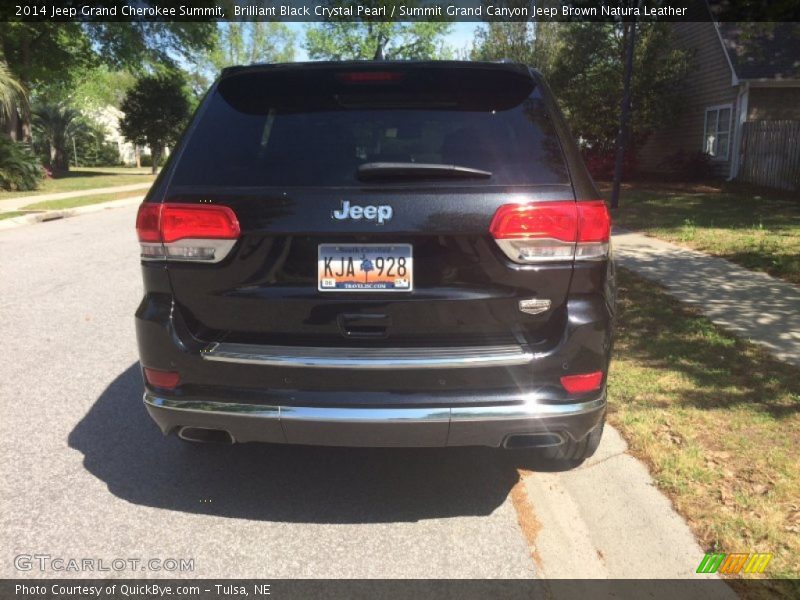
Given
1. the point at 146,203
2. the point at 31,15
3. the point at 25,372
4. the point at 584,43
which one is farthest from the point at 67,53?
the point at 146,203

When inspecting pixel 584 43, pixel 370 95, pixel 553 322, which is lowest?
pixel 553 322

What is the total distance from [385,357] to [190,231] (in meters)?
0.97

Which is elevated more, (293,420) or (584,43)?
(584,43)

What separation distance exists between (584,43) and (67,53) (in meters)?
23.1

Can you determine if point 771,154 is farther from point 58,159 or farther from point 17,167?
point 58,159

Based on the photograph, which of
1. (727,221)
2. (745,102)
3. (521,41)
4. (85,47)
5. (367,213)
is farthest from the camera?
(521,41)

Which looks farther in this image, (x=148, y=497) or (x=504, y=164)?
(x=148, y=497)

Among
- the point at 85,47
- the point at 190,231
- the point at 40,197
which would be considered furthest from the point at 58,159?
the point at 190,231

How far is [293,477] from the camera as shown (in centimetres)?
337

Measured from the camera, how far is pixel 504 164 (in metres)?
2.75

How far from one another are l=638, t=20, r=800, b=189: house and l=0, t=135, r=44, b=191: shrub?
21666 mm

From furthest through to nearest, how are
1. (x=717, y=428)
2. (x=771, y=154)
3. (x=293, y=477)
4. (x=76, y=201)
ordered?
(x=76, y=201)
(x=771, y=154)
(x=717, y=428)
(x=293, y=477)

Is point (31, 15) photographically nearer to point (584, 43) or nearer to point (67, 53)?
point (67, 53)

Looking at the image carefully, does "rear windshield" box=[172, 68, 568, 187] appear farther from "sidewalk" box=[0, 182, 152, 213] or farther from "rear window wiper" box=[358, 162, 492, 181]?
"sidewalk" box=[0, 182, 152, 213]
